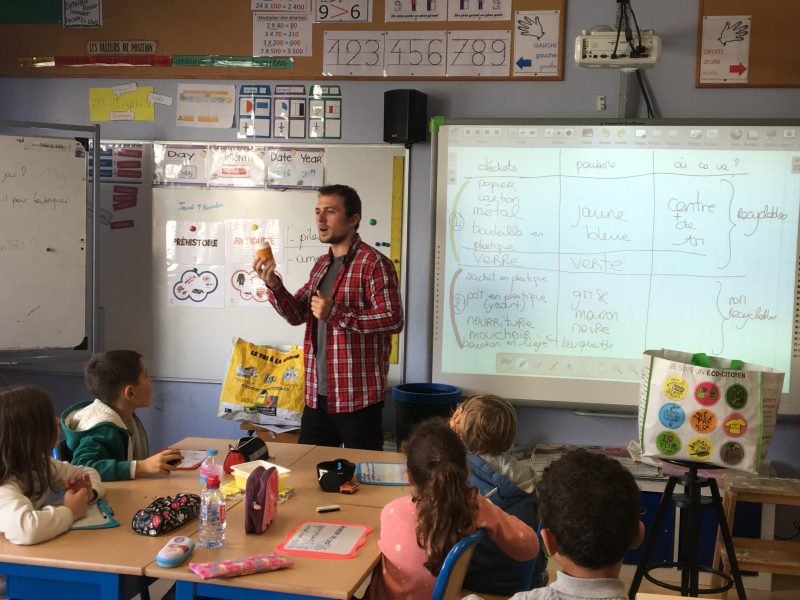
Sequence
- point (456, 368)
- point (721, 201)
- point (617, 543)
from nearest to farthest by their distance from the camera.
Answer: point (617, 543) → point (721, 201) → point (456, 368)

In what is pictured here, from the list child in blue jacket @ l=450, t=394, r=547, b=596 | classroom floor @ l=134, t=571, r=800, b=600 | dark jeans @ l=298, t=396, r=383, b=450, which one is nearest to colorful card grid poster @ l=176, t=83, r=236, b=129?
dark jeans @ l=298, t=396, r=383, b=450

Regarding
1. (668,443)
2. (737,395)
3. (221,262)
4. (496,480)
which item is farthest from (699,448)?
(221,262)

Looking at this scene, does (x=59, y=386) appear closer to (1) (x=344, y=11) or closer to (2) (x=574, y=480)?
(1) (x=344, y=11)

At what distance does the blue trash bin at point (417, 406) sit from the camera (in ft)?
13.2

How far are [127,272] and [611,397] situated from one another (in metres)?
2.62

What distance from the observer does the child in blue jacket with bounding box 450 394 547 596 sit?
2.35 meters

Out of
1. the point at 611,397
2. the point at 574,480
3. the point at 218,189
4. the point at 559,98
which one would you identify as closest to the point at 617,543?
the point at 574,480

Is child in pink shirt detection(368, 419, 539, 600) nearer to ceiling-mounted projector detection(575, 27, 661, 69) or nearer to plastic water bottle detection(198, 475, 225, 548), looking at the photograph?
plastic water bottle detection(198, 475, 225, 548)

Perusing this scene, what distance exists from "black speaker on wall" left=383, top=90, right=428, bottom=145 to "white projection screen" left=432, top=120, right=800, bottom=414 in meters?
0.12

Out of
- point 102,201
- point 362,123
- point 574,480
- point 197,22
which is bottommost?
point 574,480

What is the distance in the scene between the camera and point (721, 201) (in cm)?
397

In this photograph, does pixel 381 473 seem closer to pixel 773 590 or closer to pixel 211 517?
pixel 211 517

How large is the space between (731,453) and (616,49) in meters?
1.79

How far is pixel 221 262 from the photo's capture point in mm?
4508
